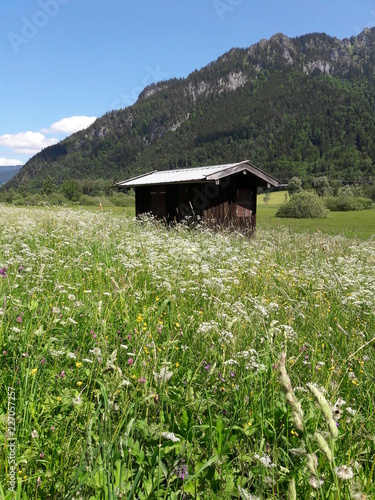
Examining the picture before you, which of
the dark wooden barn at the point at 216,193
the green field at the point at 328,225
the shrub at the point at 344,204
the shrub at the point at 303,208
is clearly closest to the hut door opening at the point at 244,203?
the dark wooden barn at the point at 216,193

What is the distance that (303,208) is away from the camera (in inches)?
1672

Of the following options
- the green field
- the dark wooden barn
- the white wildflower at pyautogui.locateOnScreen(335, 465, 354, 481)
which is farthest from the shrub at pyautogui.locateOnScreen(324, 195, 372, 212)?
the white wildflower at pyautogui.locateOnScreen(335, 465, 354, 481)

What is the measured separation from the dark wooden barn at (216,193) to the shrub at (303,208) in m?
24.1

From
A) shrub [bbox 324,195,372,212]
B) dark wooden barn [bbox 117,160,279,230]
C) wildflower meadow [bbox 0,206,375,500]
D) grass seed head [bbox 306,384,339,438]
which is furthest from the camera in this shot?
shrub [bbox 324,195,372,212]

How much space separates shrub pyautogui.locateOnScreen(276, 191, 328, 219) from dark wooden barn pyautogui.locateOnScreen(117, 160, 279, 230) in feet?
79.1

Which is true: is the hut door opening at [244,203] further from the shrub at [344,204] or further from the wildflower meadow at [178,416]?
the shrub at [344,204]

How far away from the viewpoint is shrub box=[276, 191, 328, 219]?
4190 cm

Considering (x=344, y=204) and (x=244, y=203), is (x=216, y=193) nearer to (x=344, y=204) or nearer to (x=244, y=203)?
(x=244, y=203)

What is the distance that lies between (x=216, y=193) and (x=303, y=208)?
88.7 feet

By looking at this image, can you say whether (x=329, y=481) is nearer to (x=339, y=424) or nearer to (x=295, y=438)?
(x=295, y=438)

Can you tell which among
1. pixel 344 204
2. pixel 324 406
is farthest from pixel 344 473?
pixel 344 204

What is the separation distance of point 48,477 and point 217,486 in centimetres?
84

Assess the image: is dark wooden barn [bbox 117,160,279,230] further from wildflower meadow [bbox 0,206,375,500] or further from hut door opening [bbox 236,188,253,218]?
wildflower meadow [bbox 0,206,375,500]

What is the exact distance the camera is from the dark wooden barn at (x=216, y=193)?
17.6m
